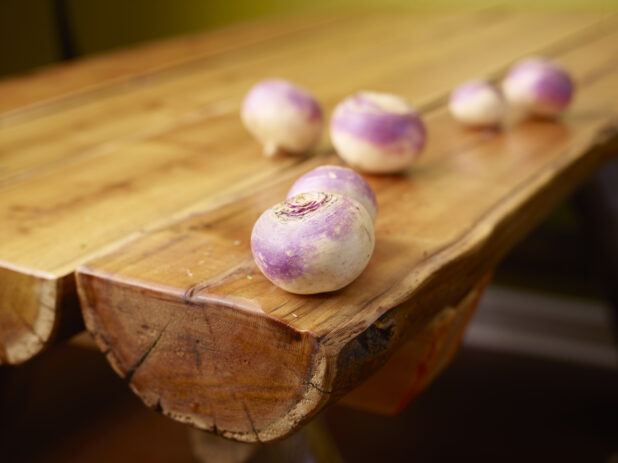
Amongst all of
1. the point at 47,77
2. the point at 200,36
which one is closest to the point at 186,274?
the point at 47,77

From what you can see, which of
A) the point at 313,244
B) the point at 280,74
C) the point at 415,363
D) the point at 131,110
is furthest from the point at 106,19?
the point at 313,244

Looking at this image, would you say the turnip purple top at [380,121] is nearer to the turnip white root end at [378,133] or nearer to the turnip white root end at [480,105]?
the turnip white root end at [378,133]

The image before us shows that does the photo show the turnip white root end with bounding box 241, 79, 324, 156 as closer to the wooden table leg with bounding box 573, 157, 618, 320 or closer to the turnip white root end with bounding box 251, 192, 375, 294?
the turnip white root end with bounding box 251, 192, 375, 294

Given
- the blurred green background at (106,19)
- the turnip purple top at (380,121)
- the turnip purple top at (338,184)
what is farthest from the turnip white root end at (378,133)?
the blurred green background at (106,19)

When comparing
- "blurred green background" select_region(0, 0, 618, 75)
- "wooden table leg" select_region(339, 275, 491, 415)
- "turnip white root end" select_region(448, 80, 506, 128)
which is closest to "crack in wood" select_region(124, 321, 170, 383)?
"wooden table leg" select_region(339, 275, 491, 415)

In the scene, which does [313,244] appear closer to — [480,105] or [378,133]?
[378,133]

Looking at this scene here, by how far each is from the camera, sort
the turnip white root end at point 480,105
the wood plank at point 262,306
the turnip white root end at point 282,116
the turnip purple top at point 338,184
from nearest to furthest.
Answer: the wood plank at point 262,306 < the turnip purple top at point 338,184 < the turnip white root end at point 282,116 < the turnip white root end at point 480,105
